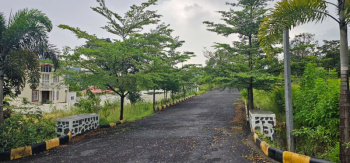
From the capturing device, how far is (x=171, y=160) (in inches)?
206

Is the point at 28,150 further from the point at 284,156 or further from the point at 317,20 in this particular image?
the point at 317,20

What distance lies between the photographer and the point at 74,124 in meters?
8.23

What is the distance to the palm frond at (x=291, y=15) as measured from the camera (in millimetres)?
4935

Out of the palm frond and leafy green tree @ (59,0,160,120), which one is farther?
leafy green tree @ (59,0,160,120)

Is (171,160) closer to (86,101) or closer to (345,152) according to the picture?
(345,152)

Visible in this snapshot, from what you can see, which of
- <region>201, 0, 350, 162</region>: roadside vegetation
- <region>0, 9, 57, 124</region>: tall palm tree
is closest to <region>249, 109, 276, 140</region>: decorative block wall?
<region>201, 0, 350, 162</region>: roadside vegetation

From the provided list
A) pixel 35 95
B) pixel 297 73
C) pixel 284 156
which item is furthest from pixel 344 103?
pixel 35 95

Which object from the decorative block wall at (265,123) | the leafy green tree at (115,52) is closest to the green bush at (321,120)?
the decorative block wall at (265,123)

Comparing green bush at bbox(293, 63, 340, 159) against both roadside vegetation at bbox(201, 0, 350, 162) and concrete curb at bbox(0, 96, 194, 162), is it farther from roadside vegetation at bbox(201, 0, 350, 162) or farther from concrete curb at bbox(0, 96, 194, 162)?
concrete curb at bbox(0, 96, 194, 162)

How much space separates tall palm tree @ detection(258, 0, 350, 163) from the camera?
14.3 feet

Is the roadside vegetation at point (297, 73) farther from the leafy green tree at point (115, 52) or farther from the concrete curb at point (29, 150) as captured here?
the concrete curb at point (29, 150)

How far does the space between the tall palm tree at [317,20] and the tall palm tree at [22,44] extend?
6932mm

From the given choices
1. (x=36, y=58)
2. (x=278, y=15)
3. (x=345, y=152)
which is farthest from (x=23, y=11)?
(x=345, y=152)

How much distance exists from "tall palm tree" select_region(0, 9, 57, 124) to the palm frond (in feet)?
22.8
